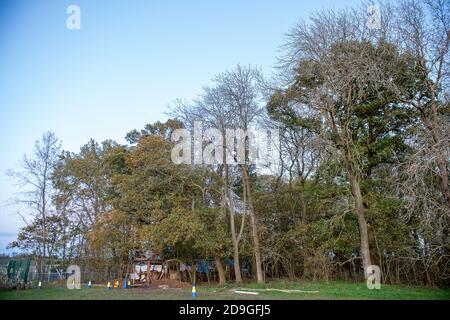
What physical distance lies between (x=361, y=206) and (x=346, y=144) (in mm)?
2420

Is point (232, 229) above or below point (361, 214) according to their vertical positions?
below

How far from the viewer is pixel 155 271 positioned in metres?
16.4

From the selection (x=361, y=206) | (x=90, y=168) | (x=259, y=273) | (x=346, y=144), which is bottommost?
(x=259, y=273)

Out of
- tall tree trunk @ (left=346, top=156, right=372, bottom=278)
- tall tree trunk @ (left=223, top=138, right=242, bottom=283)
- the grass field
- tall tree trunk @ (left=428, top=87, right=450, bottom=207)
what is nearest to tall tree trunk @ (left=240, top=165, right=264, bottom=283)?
tall tree trunk @ (left=223, top=138, right=242, bottom=283)

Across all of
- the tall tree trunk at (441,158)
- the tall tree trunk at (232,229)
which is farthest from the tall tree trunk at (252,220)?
the tall tree trunk at (441,158)

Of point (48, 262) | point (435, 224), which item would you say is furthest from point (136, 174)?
point (435, 224)

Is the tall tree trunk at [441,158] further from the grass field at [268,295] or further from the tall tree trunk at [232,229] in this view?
the tall tree trunk at [232,229]

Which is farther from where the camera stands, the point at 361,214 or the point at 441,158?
the point at 361,214

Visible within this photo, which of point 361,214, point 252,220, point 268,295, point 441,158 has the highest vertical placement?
point 441,158

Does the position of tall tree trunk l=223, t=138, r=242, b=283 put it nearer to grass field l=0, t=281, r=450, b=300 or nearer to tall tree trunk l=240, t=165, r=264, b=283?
tall tree trunk l=240, t=165, r=264, b=283

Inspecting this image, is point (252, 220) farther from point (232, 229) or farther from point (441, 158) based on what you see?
point (441, 158)

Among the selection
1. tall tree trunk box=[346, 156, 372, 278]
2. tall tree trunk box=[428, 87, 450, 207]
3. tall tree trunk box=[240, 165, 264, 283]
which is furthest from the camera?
tall tree trunk box=[240, 165, 264, 283]

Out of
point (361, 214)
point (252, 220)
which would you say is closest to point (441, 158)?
point (361, 214)
